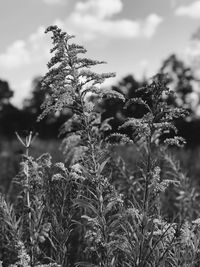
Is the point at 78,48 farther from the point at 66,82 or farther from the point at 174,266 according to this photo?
the point at 174,266

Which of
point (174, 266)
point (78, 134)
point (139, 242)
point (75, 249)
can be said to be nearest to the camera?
point (139, 242)

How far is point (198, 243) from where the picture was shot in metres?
3.22

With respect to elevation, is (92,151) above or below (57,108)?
below

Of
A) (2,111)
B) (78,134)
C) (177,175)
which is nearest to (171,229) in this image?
(78,134)

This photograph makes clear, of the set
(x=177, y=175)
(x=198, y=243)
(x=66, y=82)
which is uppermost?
(x=66, y=82)

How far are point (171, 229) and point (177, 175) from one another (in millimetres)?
2531

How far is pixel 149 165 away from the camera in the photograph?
9.98 feet

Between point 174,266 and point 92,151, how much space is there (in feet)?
3.33

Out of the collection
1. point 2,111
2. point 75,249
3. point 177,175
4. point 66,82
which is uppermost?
point 2,111

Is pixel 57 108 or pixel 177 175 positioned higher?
pixel 57 108

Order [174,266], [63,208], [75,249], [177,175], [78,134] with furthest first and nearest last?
[177,175], [75,249], [63,208], [78,134], [174,266]

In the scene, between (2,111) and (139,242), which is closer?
(139,242)

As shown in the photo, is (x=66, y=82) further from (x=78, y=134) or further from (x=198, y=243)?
(x=198, y=243)

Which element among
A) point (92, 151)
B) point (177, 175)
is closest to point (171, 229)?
point (92, 151)
